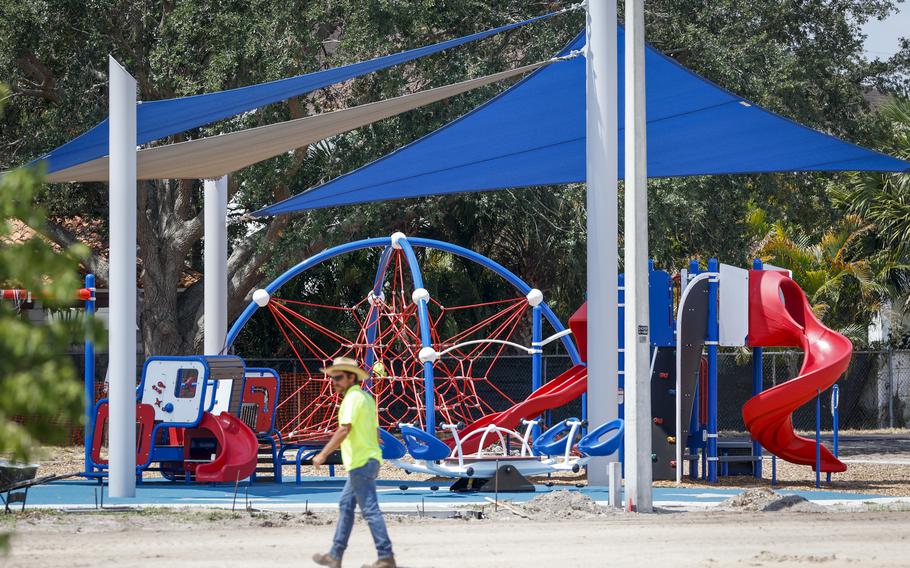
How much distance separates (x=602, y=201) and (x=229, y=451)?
4.78 m

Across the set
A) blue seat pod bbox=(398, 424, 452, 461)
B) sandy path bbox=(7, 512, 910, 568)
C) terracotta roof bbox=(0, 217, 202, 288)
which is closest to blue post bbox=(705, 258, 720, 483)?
blue seat pod bbox=(398, 424, 452, 461)

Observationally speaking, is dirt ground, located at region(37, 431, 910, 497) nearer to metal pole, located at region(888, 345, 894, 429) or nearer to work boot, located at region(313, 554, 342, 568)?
metal pole, located at region(888, 345, 894, 429)

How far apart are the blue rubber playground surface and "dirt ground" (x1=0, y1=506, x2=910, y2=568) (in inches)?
37.0

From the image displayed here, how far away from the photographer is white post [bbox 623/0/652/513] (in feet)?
38.3

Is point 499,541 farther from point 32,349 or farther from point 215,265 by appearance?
point 215,265

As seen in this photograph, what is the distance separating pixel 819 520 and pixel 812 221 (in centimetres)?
1237

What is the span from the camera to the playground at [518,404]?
10234mm

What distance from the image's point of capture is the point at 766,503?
40.2 feet

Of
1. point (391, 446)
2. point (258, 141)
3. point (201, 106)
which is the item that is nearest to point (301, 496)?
point (391, 446)

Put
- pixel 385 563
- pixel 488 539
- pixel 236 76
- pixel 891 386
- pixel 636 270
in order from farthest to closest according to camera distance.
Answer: pixel 891 386
pixel 236 76
pixel 636 270
pixel 488 539
pixel 385 563

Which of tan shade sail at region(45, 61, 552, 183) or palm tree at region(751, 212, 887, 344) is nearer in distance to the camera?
tan shade sail at region(45, 61, 552, 183)

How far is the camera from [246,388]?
53.6 ft

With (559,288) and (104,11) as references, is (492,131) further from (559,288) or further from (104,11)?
(559,288)

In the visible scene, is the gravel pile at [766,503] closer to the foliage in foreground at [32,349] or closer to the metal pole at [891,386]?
the foliage in foreground at [32,349]
